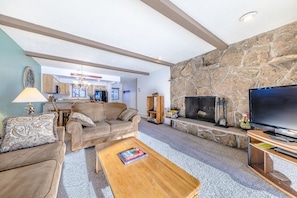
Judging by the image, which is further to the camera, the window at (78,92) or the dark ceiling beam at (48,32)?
the window at (78,92)

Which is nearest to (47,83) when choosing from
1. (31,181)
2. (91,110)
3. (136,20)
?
(91,110)

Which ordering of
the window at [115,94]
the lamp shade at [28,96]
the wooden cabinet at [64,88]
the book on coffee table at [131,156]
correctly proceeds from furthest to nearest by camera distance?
the window at [115,94] < the wooden cabinet at [64,88] < the lamp shade at [28,96] < the book on coffee table at [131,156]

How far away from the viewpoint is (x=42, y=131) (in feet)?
5.22

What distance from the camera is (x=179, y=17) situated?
165cm

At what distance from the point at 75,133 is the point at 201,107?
334 centimetres

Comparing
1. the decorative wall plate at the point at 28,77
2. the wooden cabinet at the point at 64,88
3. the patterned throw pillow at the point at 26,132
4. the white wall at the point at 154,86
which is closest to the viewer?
the patterned throw pillow at the point at 26,132

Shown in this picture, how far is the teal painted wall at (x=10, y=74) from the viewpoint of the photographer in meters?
2.20

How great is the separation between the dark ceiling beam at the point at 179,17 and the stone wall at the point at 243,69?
818 millimetres

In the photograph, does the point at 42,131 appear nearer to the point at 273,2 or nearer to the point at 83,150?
the point at 83,150

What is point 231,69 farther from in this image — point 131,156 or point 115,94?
point 115,94

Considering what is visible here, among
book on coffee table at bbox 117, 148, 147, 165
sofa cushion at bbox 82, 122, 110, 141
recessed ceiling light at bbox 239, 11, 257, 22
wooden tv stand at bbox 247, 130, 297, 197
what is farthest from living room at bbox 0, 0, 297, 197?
book on coffee table at bbox 117, 148, 147, 165

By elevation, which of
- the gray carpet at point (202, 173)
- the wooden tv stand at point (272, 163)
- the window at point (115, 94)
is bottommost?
the gray carpet at point (202, 173)

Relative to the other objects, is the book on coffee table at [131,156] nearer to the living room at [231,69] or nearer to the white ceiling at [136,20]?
the white ceiling at [136,20]

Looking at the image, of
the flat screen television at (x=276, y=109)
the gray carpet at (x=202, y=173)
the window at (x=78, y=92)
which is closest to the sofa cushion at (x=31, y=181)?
the gray carpet at (x=202, y=173)
